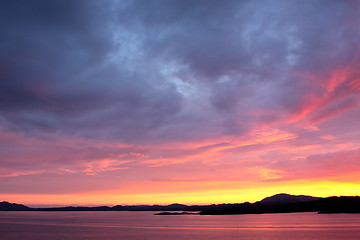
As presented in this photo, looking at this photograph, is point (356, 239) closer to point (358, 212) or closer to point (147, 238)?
point (147, 238)

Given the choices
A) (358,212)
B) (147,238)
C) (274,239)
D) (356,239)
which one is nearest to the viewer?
(356,239)

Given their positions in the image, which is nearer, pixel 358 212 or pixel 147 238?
pixel 147 238

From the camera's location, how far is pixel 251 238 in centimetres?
7125

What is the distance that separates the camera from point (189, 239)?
69.6m

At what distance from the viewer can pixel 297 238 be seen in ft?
225

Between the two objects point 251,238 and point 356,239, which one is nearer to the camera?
point 356,239

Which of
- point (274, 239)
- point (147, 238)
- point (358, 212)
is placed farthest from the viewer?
point (358, 212)

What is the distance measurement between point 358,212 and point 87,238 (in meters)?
181

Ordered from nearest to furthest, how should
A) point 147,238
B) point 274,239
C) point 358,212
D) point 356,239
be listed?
point 356,239, point 274,239, point 147,238, point 358,212

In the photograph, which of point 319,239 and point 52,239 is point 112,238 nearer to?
point 52,239

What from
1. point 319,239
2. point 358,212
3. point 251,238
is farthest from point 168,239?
point 358,212

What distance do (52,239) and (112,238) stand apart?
42.1ft

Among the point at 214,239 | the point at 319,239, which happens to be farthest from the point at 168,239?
the point at 319,239

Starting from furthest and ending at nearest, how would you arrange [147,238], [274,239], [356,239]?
[147,238] < [274,239] < [356,239]
